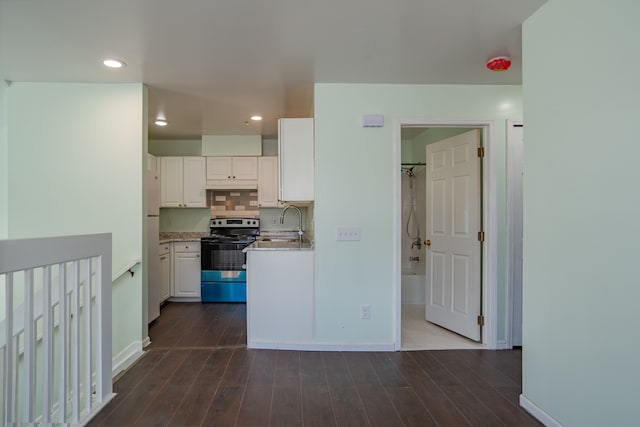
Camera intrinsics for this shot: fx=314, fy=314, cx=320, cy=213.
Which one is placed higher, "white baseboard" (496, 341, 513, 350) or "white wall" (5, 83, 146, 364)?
"white wall" (5, 83, 146, 364)

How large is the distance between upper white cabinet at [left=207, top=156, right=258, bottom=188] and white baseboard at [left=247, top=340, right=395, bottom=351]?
2.48 meters

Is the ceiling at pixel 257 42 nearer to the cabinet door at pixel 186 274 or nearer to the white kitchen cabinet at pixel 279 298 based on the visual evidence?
the white kitchen cabinet at pixel 279 298

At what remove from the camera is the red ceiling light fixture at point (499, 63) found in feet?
7.84

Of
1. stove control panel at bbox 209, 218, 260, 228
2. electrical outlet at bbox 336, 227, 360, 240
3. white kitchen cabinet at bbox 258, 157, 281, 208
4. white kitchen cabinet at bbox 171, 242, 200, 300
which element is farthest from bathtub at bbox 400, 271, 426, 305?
white kitchen cabinet at bbox 171, 242, 200, 300

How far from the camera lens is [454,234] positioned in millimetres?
3330

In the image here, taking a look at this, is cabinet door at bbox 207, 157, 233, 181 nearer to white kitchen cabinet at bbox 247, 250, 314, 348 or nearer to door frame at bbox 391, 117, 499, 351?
white kitchen cabinet at bbox 247, 250, 314, 348

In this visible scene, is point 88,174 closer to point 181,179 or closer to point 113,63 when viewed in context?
point 113,63

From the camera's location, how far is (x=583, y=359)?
1.57 m

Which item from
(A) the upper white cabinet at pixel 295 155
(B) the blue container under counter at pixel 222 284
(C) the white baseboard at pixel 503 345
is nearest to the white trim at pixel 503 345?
(C) the white baseboard at pixel 503 345

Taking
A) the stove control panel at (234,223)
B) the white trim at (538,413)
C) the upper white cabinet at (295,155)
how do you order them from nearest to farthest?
1. the white trim at (538,413)
2. the upper white cabinet at (295,155)
3. the stove control panel at (234,223)

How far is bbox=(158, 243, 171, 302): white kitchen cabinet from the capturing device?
440cm

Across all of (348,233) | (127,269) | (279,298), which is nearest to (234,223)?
(127,269)

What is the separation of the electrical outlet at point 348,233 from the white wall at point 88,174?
186 cm

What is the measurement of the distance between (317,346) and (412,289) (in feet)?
6.84
